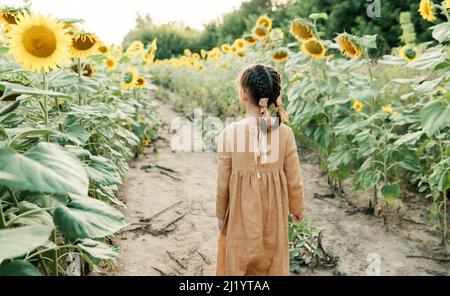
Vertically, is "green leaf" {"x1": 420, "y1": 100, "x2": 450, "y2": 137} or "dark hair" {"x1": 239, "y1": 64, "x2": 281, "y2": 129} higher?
"dark hair" {"x1": 239, "y1": 64, "x2": 281, "y2": 129}

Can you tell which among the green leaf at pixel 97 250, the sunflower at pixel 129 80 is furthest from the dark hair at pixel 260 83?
the sunflower at pixel 129 80

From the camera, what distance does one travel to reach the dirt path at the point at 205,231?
2557 millimetres

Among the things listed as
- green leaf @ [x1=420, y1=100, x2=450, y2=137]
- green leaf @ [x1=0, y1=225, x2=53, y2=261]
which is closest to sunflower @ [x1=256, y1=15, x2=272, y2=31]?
green leaf @ [x1=420, y1=100, x2=450, y2=137]

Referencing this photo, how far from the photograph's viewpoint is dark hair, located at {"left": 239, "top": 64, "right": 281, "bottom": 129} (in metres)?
1.98

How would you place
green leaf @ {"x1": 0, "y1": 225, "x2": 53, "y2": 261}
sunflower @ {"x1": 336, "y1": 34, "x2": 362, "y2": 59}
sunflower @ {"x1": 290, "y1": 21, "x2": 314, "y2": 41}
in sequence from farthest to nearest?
sunflower @ {"x1": 290, "y1": 21, "x2": 314, "y2": 41} → sunflower @ {"x1": 336, "y1": 34, "x2": 362, "y2": 59} → green leaf @ {"x1": 0, "y1": 225, "x2": 53, "y2": 261}

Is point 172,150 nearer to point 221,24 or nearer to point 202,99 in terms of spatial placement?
point 202,99

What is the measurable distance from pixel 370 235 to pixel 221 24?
15.7 meters

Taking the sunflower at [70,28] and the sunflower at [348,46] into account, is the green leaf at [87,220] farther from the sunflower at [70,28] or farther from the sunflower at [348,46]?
the sunflower at [348,46]

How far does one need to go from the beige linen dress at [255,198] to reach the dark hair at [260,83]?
13cm

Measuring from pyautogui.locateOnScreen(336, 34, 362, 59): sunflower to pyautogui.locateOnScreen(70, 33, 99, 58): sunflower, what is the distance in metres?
1.56

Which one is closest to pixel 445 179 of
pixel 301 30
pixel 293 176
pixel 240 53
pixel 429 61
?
pixel 429 61

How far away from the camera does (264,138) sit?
2.02 m

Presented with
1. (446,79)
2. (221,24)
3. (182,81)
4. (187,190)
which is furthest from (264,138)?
(221,24)

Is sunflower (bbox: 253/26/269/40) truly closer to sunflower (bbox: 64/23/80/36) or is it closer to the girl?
sunflower (bbox: 64/23/80/36)
